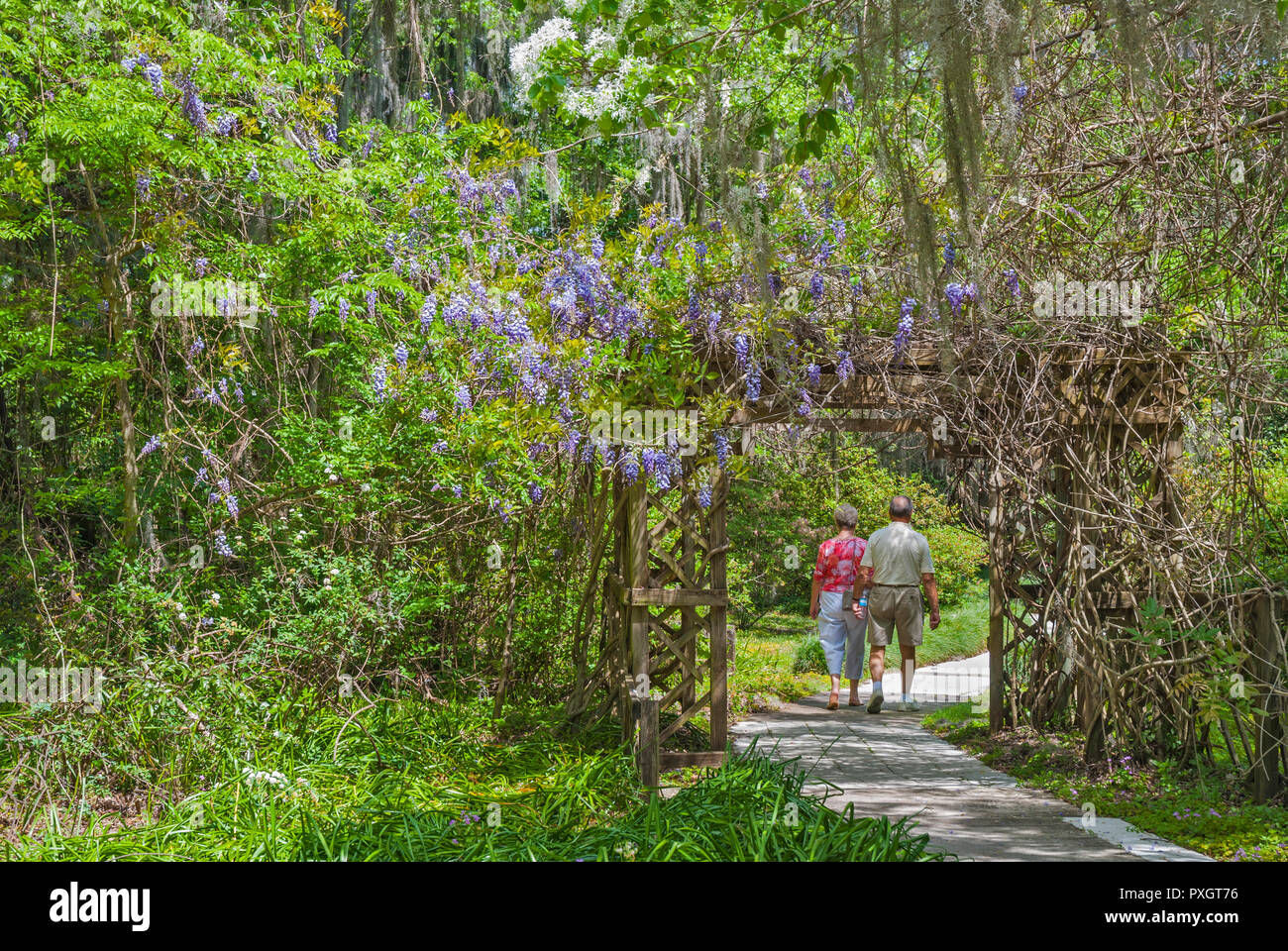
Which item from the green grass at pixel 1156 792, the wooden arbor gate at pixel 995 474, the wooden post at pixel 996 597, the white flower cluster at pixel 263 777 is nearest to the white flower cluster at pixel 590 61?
the wooden arbor gate at pixel 995 474

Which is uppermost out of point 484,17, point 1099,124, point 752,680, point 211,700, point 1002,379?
point 484,17

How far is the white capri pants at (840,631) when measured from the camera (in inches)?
323

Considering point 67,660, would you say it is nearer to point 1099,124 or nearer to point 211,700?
point 211,700

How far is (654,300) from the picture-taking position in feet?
18.8

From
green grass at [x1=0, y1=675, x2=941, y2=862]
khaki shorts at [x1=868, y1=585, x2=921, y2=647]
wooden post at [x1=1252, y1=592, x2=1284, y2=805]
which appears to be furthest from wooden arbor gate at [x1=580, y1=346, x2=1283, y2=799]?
khaki shorts at [x1=868, y1=585, x2=921, y2=647]

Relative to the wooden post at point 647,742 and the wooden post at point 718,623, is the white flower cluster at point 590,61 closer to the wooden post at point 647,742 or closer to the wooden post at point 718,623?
the wooden post at point 718,623

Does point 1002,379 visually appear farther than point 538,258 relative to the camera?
No

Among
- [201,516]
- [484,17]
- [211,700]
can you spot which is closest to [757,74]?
[484,17]

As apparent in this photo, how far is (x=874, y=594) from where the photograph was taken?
26.4 feet

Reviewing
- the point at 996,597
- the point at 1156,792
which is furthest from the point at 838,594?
the point at 1156,792

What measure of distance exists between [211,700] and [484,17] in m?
9.89

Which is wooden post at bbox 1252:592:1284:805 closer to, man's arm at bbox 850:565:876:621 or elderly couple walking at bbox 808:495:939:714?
elderly couple walking at bbox 808:495:939:714

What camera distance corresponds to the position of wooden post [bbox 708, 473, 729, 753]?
19.2ft

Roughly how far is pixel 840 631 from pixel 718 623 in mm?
2654
